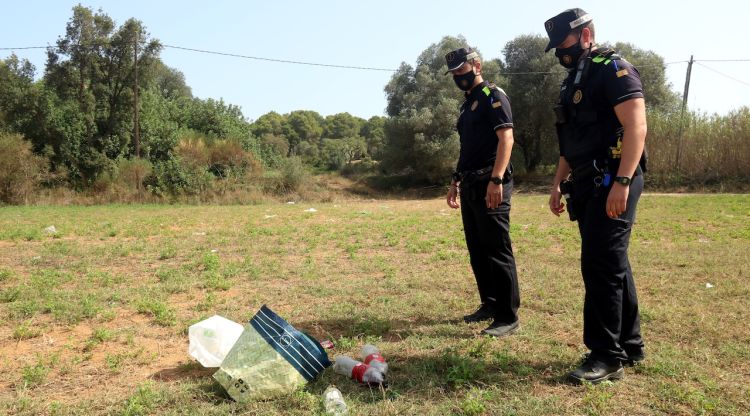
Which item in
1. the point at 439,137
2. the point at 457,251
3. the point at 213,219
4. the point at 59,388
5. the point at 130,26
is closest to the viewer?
the point at 59,388

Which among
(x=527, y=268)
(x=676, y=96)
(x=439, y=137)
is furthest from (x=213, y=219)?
(x=676, y=96)

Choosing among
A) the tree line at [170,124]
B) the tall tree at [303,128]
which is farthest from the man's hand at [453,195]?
the tall tree at [303,128]

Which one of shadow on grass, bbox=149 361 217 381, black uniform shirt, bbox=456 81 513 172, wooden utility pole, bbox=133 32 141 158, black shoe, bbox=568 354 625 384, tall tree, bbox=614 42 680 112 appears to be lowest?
shadow on grass, bbox=149 361 217 381

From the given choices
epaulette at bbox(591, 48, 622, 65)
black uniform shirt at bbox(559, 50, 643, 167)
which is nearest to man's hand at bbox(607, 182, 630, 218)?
black uniform shirt at bbox(559, 50, 643, 167)

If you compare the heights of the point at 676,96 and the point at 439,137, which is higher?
the point at 676,96

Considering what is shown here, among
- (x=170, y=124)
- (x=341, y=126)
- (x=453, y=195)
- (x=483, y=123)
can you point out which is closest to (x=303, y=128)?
(x=341, y=126)

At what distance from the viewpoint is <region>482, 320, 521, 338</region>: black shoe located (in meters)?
3.79

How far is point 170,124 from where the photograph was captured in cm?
2708

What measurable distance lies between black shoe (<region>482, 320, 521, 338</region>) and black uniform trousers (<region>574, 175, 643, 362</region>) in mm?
840

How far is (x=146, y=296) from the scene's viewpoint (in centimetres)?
514

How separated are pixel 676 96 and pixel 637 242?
30.1m

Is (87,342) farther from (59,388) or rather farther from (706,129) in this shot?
(706,129)

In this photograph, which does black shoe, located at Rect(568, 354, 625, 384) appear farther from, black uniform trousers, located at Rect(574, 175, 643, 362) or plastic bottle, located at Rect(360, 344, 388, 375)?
plastic bottle, located at Rect(360, 344, 388, 375)

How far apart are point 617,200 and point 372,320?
2.30m
